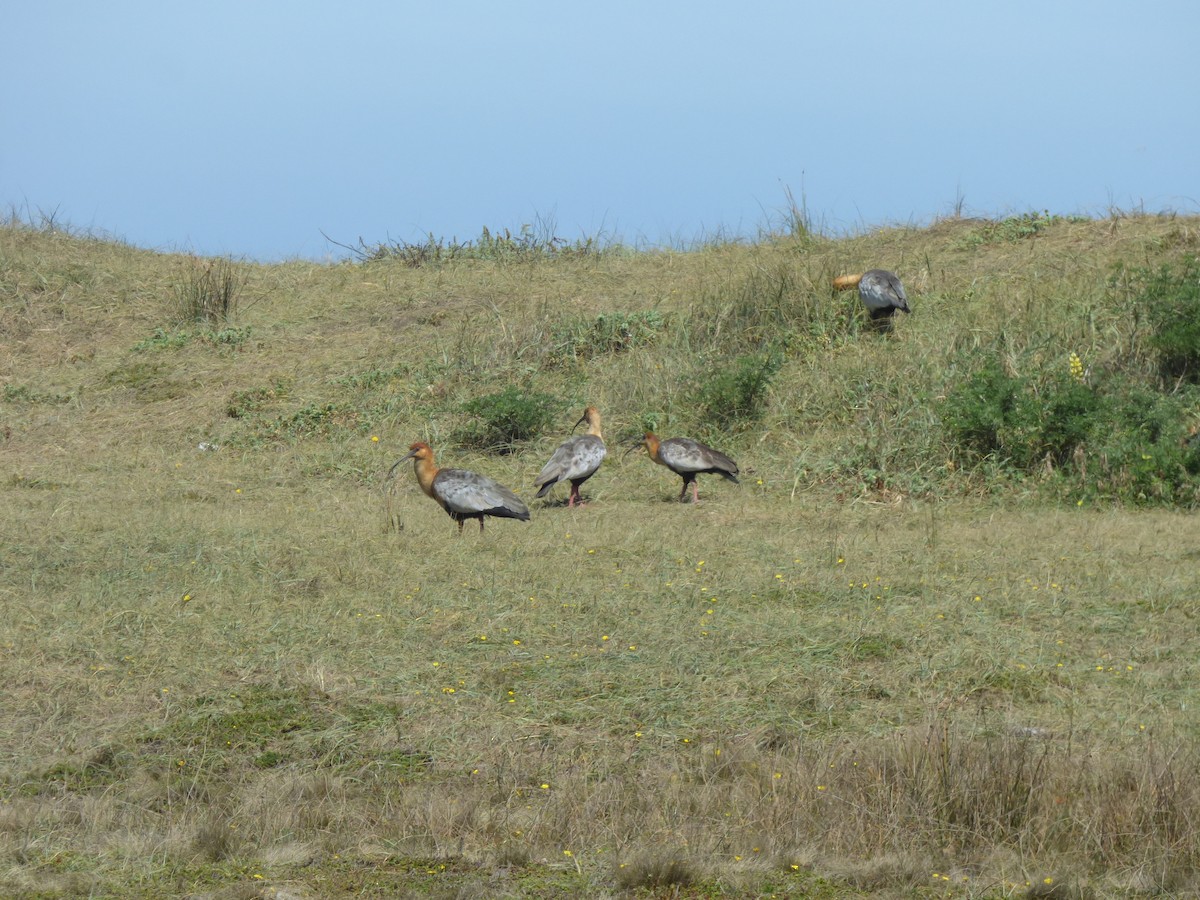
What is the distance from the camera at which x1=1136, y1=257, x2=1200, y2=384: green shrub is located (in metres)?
13.6

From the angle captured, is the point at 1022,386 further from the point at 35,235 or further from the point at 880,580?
the point at 35,235

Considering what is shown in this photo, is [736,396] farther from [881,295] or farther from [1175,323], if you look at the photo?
[1175,323]

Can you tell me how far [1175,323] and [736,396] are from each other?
455 cm

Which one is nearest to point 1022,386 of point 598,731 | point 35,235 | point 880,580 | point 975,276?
point 975,276

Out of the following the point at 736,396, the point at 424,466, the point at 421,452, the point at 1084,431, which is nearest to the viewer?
the point at 424,466

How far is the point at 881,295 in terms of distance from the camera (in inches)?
612

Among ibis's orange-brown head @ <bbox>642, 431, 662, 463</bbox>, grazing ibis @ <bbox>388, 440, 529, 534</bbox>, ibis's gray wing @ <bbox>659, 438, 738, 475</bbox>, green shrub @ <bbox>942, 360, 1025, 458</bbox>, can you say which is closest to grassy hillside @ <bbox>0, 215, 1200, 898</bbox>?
green shrub @ <bbox>942, 360, 1025, 458</bbox>

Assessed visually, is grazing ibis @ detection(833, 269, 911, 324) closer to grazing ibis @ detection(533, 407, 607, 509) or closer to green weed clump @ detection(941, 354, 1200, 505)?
green weed clump @ detection(941, 354, 1200, 505)

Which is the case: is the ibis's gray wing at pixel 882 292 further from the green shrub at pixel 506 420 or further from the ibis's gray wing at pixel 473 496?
the ibis's gray wing at pixel 473 496

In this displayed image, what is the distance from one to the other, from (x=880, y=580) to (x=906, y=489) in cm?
421

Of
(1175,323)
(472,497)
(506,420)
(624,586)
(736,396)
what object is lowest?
(624,586)

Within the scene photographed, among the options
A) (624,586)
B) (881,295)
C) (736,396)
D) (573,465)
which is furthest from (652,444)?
(624,586)

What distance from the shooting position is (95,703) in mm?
6410

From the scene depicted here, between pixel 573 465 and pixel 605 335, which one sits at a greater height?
pixel 605 335
